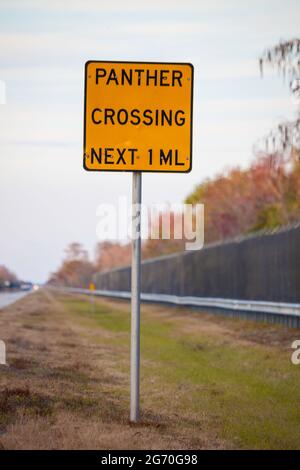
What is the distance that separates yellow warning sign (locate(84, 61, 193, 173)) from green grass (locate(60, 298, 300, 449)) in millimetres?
3014

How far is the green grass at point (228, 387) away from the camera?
10367 mm

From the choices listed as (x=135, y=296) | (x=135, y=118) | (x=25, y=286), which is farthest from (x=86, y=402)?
(x=25, y=286)

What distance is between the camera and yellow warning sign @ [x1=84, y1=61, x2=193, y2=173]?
1006 cm

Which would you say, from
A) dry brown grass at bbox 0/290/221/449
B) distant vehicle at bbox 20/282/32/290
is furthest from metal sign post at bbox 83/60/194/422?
distant vehicle at bbox 20/282/32/290

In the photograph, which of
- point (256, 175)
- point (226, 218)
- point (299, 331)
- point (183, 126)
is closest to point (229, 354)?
point (299, 331)

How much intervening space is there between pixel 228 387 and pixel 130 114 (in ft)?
18.5

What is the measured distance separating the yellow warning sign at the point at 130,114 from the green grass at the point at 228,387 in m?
3.01

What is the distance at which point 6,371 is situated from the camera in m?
14.1

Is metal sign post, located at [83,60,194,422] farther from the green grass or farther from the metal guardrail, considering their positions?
the metal guardrail

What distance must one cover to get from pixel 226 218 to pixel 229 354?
71.5 meters

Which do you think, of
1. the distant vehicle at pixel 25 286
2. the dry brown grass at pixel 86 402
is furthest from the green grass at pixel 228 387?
the distant vehicle at pixel 25 286

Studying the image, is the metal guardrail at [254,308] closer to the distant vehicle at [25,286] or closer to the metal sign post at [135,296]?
the metal sign post at [135,296]

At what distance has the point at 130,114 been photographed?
10.1 meters
